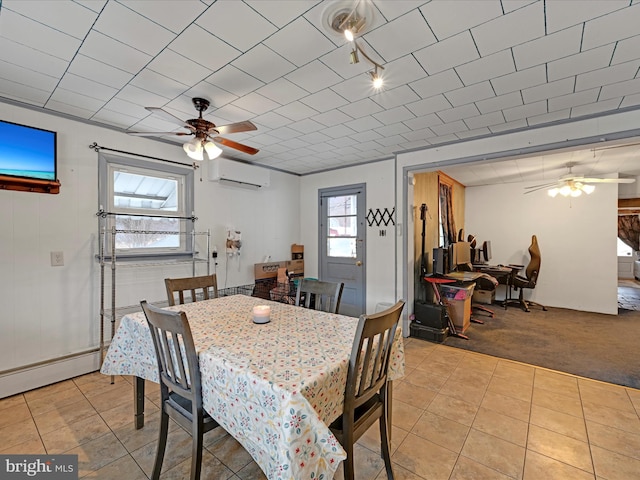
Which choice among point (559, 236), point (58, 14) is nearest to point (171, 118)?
point (58, 14)

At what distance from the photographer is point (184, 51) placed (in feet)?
5.89

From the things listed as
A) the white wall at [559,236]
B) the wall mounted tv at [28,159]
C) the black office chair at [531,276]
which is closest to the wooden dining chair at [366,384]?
the wall mounted tv at [28,159]

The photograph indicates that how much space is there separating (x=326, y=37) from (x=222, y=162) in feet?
8.16

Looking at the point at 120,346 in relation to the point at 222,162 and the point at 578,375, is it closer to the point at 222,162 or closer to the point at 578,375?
the point at 222,162

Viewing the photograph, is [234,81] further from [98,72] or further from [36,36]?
[36,36]

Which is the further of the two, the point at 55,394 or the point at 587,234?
the point at 587,234

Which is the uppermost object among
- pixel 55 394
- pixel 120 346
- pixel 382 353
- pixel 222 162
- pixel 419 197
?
pixel 222 162

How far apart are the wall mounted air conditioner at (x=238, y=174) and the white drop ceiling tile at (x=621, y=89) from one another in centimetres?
367

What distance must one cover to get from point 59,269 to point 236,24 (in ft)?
8.78

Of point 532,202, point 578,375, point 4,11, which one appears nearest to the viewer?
point 4,11

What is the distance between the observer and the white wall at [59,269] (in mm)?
2477

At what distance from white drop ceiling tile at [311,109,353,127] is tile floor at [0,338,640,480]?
2.54 m

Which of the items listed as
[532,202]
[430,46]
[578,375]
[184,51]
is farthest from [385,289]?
[532,202]

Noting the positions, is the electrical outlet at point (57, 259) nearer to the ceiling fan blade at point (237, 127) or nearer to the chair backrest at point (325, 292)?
the ceiling fan blade at point (237, 127)
